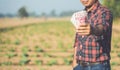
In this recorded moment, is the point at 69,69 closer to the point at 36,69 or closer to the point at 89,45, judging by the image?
the point at 36,69

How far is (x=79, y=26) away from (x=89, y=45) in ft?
2.01

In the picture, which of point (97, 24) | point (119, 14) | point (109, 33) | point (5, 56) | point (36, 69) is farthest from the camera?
point (119, 14)

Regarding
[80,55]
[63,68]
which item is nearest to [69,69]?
[63,68]

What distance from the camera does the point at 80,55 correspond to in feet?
11.2

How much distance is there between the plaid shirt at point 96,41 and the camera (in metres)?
3.15

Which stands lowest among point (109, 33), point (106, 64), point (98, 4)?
point (106, 64)

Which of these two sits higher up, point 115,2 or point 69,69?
point 115,2

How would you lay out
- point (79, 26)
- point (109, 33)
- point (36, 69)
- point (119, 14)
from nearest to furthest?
point (79, 26)
point (109, 33)
point (36, 69)
point (119, 14)

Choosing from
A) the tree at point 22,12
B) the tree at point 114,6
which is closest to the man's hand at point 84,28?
the tree at point 114,6

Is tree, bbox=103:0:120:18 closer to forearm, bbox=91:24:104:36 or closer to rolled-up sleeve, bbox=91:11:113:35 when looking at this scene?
rolled-up sleeve, bbox=91:11:113:35

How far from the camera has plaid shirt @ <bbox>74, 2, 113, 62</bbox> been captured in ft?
10.3

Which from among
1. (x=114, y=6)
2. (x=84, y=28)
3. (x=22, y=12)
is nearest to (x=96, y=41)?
(x=84, y=28)

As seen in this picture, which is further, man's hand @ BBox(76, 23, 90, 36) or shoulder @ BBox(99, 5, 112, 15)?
shoulder @ BBox(99, 5, 112, 15)

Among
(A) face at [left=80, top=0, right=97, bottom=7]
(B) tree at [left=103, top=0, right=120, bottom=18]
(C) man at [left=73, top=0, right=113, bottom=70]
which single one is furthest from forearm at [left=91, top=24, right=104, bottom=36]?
(B) tree at [left=103, top=0, right=120, bottom=18]
